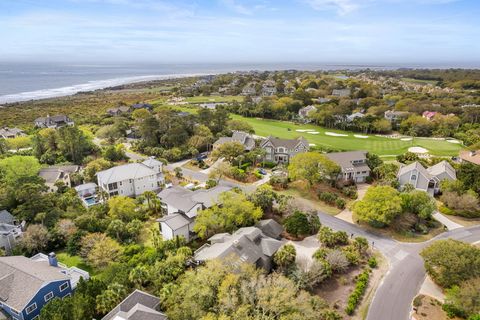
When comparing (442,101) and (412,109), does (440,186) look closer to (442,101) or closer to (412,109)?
(412,109)

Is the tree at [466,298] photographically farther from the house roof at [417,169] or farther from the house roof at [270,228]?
the house roof at [417,169]

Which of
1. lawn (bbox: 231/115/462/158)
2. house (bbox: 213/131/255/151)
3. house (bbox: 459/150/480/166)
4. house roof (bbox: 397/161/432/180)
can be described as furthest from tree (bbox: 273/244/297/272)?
house (bbox: 459/150/480/166)

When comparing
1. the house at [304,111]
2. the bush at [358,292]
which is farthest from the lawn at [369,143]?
the bush at [358,292]

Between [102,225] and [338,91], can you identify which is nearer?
[102,225]

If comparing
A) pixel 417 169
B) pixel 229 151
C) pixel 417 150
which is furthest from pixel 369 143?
pixel 229 151

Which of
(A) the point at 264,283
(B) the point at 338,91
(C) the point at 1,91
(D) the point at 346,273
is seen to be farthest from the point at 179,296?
(C) the point at 1,91
